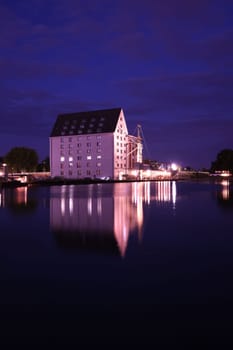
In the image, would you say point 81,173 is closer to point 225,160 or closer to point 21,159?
point 21,159

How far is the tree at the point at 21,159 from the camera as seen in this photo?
99375 millimetres

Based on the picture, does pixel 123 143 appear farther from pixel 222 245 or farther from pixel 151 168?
pixel 222 245

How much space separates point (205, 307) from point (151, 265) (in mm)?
2193

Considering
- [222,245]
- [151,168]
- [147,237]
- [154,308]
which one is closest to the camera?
[154,308]

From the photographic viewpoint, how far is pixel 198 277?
20.4ft

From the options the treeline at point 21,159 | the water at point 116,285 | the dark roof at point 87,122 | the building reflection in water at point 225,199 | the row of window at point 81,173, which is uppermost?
the dark roof at point 87,122

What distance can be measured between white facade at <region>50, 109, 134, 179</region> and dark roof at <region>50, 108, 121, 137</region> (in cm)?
87

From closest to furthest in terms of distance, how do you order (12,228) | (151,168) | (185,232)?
(185,232) < (12,228) < (151,168)

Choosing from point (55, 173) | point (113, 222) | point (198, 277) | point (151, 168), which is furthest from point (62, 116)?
point (198, 277)

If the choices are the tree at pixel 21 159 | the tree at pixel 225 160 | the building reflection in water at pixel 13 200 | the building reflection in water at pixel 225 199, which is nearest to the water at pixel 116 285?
the building reflection in water at pixel 225 199

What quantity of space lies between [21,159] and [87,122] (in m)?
22.1

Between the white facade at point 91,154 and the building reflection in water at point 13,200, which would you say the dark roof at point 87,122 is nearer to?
the white facade at point 91,154

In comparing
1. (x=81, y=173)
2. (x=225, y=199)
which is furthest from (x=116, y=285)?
(x=81, y=173)

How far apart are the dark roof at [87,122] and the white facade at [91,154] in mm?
872
